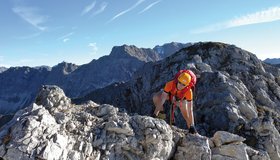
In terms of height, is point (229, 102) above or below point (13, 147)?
below

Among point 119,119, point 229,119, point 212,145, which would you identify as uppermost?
point 119,119

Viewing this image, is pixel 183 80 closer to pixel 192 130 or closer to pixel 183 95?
pixel 183 95

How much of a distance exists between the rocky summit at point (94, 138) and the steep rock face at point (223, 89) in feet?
29.8

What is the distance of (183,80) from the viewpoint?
59.8 ft

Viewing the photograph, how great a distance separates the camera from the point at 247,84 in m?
46.8

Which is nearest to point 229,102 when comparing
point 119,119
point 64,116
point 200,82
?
point 200,82

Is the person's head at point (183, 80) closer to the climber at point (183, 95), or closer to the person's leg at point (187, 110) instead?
the climber at point (183, 95)

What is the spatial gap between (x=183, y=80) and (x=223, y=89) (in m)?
21.6

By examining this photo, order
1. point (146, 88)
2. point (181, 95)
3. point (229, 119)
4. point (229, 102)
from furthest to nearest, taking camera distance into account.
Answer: point (146, 88), point (229, 102), point (229, 119), point (181, 95)

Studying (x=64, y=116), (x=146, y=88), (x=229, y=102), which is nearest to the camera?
(x=64, y=116)

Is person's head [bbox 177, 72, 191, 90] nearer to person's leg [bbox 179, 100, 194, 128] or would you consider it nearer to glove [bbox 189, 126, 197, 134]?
person's leg [bbox 179, 100, 194, 128]

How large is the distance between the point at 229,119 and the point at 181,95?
50.7 feet

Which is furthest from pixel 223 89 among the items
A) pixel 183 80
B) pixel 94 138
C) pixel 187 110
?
pixel 94 138

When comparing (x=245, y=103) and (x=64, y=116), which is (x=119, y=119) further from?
(x=245, y=103)
